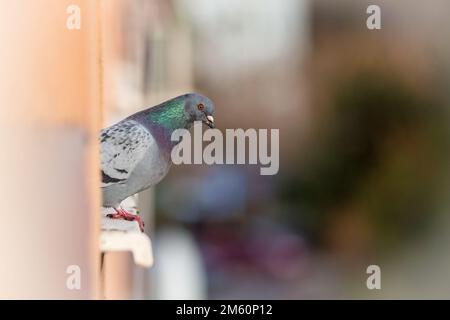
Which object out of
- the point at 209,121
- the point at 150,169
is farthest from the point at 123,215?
the point at 209,121

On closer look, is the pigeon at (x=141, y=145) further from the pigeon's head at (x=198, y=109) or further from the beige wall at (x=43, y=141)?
the beige wall at (x=43, y=141)

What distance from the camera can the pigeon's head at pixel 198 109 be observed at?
4.20ft

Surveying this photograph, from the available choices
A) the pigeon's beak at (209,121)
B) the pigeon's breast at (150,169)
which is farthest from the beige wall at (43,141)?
the pigeon's beak at (209,121)

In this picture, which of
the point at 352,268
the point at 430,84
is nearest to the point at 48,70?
the point at 352,268

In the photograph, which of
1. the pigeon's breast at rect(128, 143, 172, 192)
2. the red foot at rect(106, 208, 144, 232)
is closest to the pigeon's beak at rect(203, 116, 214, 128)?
the pigeon's breast at rect(128, 143, 172, 192)

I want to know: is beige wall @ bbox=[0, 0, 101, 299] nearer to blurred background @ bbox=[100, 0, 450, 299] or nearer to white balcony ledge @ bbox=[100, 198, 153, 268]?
white balcony ledge @ bbox=[100, 198, 153, 268]

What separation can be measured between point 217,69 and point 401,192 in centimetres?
59

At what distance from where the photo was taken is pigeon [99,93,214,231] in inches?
47.0

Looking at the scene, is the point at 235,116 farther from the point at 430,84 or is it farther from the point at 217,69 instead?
the point at 430,84

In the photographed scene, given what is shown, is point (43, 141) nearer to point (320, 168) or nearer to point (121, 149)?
point (121, 149)

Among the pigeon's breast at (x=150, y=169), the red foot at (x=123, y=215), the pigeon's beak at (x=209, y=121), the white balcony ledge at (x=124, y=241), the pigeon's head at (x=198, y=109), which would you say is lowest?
the white balcony ledge at (x=124, y=241)

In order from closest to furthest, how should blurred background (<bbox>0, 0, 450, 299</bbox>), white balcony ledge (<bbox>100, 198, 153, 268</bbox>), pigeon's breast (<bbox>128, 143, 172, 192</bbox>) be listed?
white balcony ledge (<bbox>100, 198, 153, 268</bbox>) → pigeon's breast (<bbox>128, 143, 172, 192</bbox>) → blurred background (<bbox>0, 0, 450, 299</bbox>)

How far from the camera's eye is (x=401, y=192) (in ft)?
6.11

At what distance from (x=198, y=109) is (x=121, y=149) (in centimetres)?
18
